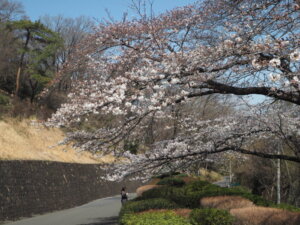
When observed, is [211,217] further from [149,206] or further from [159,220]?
[149,206]

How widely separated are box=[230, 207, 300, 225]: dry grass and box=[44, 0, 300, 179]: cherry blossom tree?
1.47 meters

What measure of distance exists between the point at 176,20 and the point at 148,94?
103 inches

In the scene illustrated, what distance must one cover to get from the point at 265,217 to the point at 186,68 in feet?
10.9

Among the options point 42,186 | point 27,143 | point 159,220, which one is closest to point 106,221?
point 42,186

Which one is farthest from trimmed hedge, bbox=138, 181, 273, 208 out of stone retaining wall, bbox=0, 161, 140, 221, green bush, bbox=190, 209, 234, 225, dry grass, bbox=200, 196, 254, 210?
stone retaining wall, bbox=0, 161, 140, 221

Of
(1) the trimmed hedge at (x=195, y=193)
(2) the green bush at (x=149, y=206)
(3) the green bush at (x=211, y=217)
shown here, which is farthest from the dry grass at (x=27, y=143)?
(3) the green bush at (x=211, y=217)

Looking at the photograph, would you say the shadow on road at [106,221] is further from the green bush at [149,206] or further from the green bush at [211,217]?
the green bush at [211,217]

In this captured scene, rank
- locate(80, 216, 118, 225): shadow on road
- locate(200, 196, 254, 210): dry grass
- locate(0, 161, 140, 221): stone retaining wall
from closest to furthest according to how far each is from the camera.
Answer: locate(200, 196, 254, 210): dry grass → locate(80, 216, 118, 225): shadow on road → locate(0, 161, 140, 221): stone retaining wall

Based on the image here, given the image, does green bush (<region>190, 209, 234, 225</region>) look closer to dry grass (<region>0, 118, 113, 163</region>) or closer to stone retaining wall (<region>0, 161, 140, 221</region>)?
stone retaining wall (<region>0, 161, 140, 221</region>)

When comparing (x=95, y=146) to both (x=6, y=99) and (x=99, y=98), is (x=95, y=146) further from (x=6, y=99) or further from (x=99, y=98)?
(x=6, y=99)

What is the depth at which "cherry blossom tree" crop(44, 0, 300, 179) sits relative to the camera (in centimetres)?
665

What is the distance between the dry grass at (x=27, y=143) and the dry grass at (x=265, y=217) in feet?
47.7

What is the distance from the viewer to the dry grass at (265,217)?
23.2 ft

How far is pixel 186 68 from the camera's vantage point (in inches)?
294
